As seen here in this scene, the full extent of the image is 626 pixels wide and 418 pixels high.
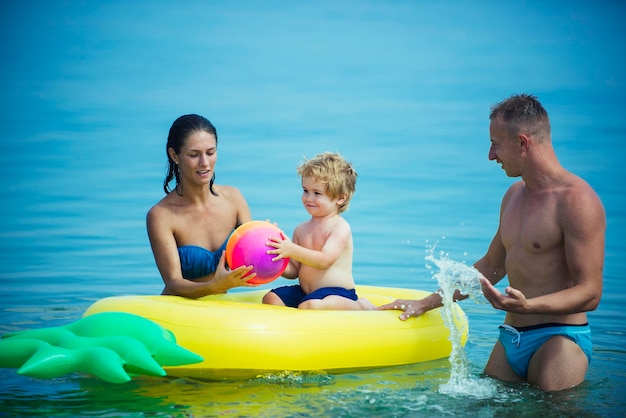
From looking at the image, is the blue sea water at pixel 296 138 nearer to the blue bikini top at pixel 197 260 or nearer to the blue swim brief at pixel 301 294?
the blue swim brief at pixel 301 294

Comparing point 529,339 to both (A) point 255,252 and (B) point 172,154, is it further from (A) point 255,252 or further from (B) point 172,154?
(B) point 172,154

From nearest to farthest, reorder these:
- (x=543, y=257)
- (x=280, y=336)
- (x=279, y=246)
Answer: (x=543, y=257) < (x=280, y=336) < (x=279, y=246)

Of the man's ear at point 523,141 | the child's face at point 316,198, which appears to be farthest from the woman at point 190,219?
the man's ear at point 523,141

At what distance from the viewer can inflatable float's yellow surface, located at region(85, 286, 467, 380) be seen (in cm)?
430

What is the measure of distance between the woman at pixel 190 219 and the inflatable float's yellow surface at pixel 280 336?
0.66 ft

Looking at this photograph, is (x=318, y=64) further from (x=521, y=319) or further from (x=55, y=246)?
(x=521, y=319)

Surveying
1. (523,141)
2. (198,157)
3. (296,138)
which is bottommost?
(523,141)

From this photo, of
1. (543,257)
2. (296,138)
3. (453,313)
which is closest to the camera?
(543,257)

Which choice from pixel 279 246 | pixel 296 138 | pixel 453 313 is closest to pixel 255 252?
pixel 279 246

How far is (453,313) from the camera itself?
178 inches

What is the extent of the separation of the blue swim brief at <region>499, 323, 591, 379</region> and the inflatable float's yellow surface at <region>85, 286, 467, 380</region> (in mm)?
587

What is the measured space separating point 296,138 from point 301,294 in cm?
938

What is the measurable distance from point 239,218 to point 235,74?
45.7 feet

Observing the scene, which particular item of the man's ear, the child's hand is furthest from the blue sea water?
the man's ear
